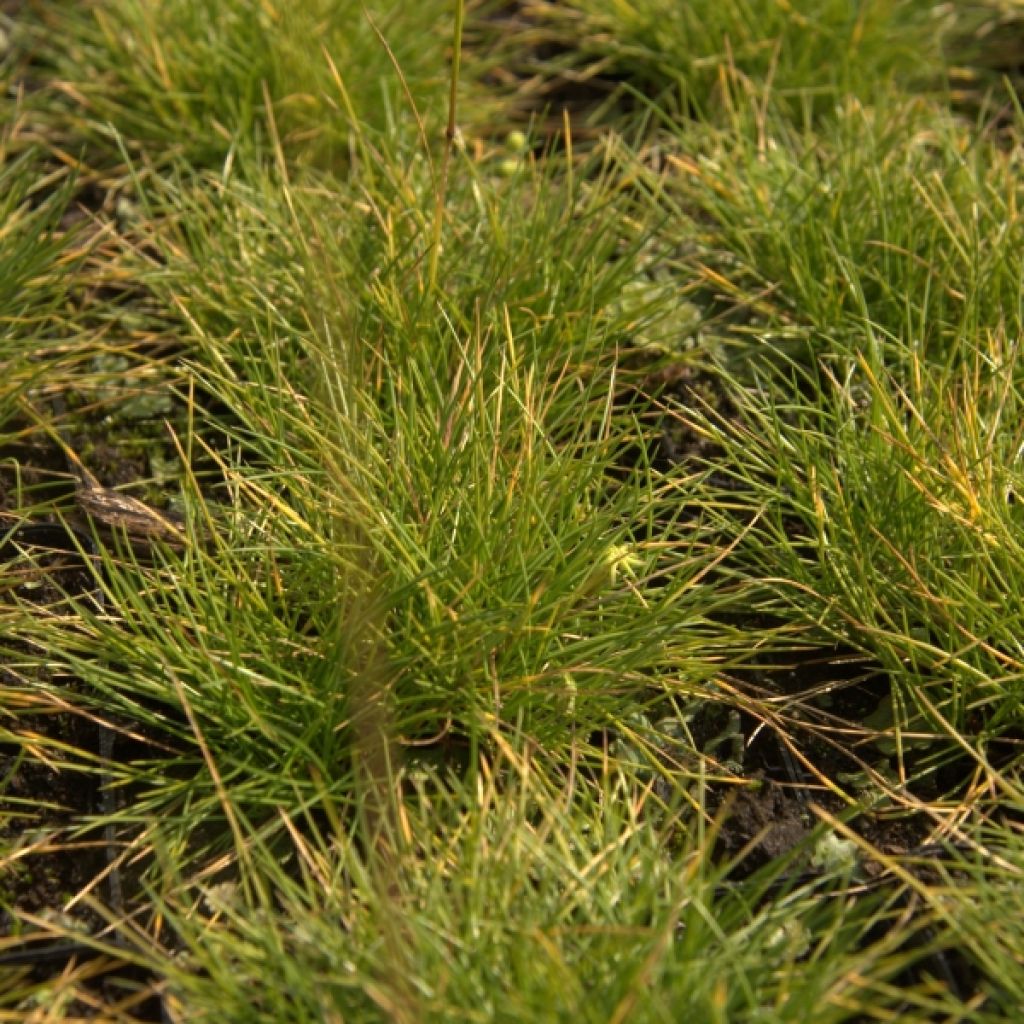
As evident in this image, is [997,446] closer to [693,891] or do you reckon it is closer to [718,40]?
[693,891]

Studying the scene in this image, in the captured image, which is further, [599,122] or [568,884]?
[599,122]

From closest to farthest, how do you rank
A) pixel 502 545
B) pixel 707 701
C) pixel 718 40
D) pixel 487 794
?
pixel 487 794 → pixel 502 545 → pixel 707 701 → pixel 718 40

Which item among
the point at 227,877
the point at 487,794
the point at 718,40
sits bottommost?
the point at 227,877

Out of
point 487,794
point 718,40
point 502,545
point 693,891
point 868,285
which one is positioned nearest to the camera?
point 693,891

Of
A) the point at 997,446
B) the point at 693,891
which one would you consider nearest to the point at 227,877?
the point at 693,891

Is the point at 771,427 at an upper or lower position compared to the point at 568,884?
upper

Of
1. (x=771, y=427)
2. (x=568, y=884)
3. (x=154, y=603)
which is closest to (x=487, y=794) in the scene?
(x=568, y=884)
